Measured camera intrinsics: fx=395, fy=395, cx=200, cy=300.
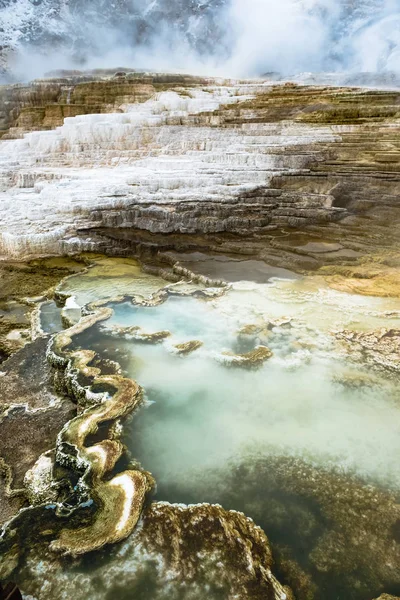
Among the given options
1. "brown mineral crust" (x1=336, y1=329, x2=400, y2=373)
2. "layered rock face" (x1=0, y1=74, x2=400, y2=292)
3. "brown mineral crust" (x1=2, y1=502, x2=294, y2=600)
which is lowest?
"brown mineral crust" (x1=2, y1=502, x2=294, y2=600)

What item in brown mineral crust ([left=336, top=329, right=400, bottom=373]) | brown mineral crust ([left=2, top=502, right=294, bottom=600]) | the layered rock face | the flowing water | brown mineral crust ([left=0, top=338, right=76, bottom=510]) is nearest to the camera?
brown mineral crust ([left=2, top=502, right=294, bottom=600])

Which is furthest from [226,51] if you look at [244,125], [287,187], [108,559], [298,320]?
[108,559]

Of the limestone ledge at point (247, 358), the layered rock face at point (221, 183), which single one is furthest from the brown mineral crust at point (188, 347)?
the layered rock face at point (221, 183)

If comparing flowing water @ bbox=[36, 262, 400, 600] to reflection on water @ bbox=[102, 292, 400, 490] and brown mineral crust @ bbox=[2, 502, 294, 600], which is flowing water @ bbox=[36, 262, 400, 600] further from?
brown mineral crust @ bbox=[2, 502, 294, 600]

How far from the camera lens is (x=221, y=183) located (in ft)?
27.9

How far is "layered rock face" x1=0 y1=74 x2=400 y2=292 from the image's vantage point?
274 inches

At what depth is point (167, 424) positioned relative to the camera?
9.33 ft

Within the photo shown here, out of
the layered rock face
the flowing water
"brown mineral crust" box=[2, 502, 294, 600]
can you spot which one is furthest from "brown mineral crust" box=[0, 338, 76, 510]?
the layered rock face

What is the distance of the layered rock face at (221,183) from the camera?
6965mm

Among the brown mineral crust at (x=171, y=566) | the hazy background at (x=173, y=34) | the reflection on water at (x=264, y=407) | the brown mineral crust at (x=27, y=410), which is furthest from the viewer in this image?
the hazy background at (x=173, y=34)

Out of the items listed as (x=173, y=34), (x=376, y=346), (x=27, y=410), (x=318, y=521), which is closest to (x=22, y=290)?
(x=27, y=410)

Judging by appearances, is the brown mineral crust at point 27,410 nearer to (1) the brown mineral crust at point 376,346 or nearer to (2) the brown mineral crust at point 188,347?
(2) the brown mineral crust at point 188,347

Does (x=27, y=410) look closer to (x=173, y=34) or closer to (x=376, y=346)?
(x=376, y=346)

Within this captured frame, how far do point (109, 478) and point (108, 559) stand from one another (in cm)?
51
